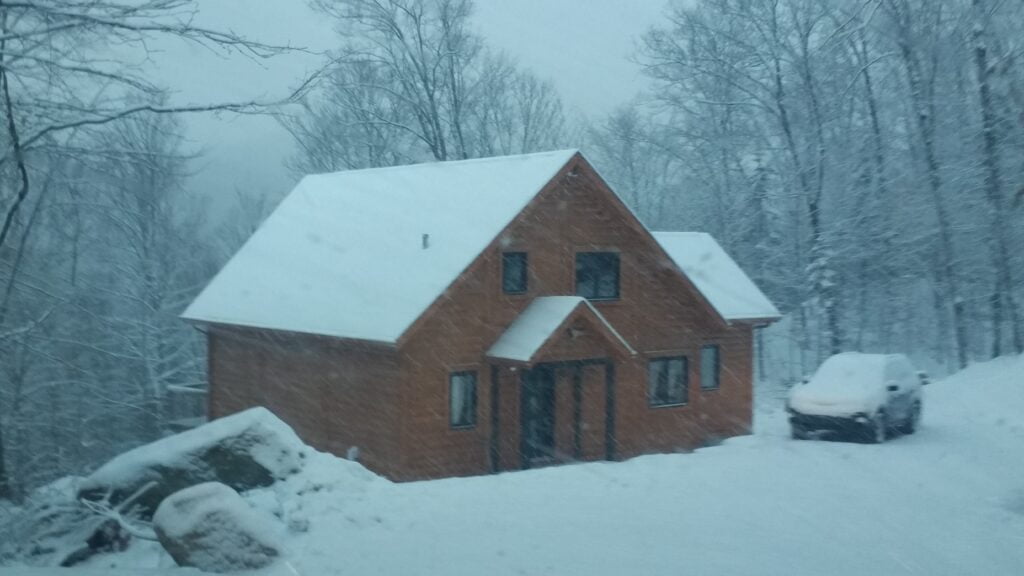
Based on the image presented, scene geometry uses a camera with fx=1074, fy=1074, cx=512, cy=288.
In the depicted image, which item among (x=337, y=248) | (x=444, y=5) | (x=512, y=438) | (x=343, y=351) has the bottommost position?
(x=512, y=438)

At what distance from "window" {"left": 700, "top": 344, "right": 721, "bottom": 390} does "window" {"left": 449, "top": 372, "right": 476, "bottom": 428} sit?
6745 millimetres

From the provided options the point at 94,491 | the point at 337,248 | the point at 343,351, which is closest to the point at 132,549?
the point at 94,491

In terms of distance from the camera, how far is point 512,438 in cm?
2148

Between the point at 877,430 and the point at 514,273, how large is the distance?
7.56 metres

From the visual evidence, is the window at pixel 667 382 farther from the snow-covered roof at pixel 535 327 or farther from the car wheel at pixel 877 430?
the car wheel at pixel 877 430

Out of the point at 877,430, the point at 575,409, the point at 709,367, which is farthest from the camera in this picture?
the point at 709,367

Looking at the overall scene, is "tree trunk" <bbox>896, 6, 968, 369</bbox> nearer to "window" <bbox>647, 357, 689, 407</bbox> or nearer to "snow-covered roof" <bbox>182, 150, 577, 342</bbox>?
"window" <bbox>647, 357, 689, 407</bbox>

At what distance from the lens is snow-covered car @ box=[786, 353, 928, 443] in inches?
774

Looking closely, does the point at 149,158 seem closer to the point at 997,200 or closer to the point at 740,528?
the point at 740,528

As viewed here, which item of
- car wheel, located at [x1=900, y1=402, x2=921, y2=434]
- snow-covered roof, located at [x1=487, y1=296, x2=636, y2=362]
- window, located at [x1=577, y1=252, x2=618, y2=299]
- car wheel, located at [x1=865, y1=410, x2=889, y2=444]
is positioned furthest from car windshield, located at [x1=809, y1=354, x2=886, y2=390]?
→ window, located at [x1=577, y1=252, x2=618, y2=299]

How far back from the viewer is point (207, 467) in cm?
1143

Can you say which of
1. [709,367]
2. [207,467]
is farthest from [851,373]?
[207,467]

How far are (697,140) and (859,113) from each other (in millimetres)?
5777

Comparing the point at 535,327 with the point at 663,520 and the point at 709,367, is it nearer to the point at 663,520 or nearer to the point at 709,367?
the point at 709,367
